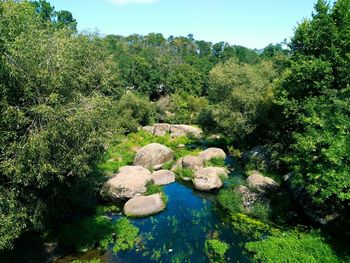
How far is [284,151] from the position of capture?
107 feet

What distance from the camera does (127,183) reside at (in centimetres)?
2908

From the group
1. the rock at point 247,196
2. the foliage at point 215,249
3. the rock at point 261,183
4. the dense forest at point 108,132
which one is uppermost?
the dense forest at point 108,132

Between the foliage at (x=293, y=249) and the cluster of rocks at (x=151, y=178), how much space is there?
9.56m

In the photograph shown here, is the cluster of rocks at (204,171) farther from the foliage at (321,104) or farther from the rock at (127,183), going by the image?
the foliage at (321,104)

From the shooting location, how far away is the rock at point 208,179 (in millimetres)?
31484

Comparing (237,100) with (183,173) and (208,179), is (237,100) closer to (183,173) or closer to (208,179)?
(183,173)

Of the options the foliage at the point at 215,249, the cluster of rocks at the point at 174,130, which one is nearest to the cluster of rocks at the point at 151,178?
the foliage at the point at 215,249

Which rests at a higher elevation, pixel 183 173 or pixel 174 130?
pixel 174 130

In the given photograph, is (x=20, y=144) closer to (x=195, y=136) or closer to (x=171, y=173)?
(x=171, y=173)

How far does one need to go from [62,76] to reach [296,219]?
19840 mm

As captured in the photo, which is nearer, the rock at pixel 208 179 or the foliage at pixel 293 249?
the foliage at pixel 293 249

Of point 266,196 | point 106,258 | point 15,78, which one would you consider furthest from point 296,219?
point 15,78

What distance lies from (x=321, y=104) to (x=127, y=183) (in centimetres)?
1770

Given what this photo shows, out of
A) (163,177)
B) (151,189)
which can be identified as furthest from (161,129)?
(151,189)
